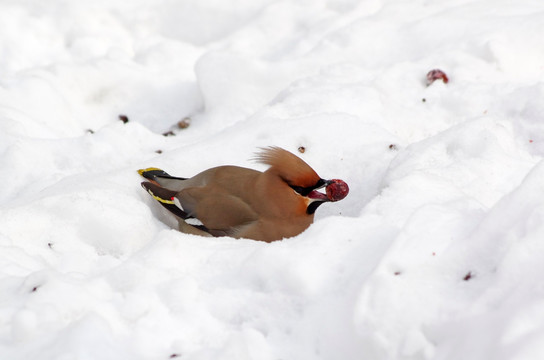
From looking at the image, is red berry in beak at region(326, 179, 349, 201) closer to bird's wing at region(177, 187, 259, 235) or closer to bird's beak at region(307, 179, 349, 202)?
bird's beak at region(307, 179, 349, 202)

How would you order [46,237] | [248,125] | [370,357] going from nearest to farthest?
[370,357] → [46,237] → [248,125]

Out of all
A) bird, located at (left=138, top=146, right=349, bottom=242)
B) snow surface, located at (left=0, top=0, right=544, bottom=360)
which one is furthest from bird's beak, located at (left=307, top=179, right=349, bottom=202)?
snow surface, located at (left=0, top=0, right=544, bottom=360)

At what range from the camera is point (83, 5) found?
6.35 meters

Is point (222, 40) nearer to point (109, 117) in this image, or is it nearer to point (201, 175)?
point (109, 117)

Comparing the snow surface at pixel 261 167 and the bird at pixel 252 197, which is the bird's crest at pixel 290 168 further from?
the snow surface at pixel 261 167

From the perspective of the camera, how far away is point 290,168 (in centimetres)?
335

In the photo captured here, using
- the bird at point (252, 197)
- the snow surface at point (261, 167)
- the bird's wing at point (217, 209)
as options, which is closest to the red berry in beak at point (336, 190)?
the bird at point (252, 197)

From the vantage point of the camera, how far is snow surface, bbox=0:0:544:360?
6.95 ft

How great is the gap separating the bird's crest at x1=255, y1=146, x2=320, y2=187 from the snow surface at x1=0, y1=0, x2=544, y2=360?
380mm

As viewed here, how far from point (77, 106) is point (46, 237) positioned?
6.96 feet

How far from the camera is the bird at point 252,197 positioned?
3.38m

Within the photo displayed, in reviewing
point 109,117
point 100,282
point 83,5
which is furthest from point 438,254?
point 83,5

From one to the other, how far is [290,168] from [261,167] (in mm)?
670

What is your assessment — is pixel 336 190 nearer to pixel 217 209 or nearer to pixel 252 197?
pixel 252 197
